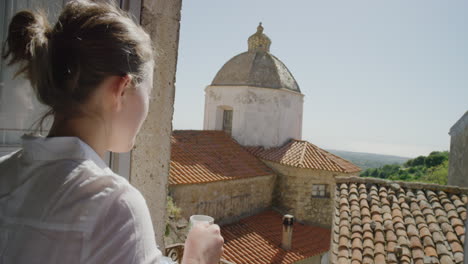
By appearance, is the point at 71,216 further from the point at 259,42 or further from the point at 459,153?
the point at 259,42

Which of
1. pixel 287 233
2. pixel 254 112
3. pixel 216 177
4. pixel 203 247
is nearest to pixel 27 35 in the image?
pixel 203 247

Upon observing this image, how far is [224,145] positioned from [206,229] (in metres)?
12.6

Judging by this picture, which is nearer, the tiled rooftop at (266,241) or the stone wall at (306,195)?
the tiled rooftop at (266,241)

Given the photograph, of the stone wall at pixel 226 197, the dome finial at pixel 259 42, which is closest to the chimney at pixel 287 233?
the stone wall at pixel 226 197

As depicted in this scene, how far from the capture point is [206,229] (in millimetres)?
893

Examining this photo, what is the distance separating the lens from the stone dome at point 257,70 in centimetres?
1514

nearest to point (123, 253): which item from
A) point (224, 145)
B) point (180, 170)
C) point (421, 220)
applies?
point (421, 220)

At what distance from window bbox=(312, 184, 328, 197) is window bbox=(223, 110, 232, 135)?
4.86 meters

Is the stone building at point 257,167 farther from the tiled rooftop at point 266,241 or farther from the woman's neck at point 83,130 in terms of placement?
the woman's neck at point 83,130

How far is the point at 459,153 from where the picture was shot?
8633 mm

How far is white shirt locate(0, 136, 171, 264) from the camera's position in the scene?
1.97 ft

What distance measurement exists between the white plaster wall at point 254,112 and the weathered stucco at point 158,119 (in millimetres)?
12505

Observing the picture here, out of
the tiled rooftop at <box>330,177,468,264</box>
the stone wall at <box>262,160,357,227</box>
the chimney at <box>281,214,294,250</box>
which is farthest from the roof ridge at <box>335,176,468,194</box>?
A: the stone wall at <box>262,160,357,227</box>

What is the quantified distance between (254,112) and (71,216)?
14.4 meters
